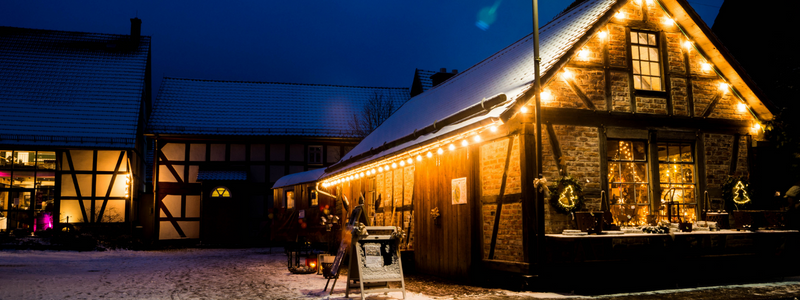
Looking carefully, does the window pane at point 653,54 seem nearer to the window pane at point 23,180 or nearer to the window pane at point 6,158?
the window pane at point 23,180

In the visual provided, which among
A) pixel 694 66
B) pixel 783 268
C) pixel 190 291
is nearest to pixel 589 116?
pixel 694 66

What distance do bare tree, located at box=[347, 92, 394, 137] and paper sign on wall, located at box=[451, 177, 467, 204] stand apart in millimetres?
16584

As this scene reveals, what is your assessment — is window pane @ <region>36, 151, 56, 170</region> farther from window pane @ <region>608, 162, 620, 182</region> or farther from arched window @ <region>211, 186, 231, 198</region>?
window pane @ <region>608, 162, 620, 182</region>

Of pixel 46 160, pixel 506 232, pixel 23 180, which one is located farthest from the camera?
pixel 46 160

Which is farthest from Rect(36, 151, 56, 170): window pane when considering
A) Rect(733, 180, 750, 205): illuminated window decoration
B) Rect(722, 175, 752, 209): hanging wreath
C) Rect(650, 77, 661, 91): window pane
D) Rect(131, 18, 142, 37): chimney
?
Rect(733, 180, 750, 205): illuminated window decoration

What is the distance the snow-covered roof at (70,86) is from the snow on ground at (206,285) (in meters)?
8.19

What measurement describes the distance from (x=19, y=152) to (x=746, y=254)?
23776mm

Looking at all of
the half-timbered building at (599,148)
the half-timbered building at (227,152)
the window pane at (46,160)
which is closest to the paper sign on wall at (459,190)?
the half-timbered building at (599,148)

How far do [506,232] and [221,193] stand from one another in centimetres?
1724

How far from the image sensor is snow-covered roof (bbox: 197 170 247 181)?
23250mm

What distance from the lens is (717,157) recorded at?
10.3 m

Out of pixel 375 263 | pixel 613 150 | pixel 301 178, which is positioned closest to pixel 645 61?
pixel 613 150

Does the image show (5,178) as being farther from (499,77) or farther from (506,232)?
(506,232)

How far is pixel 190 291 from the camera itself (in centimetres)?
927
